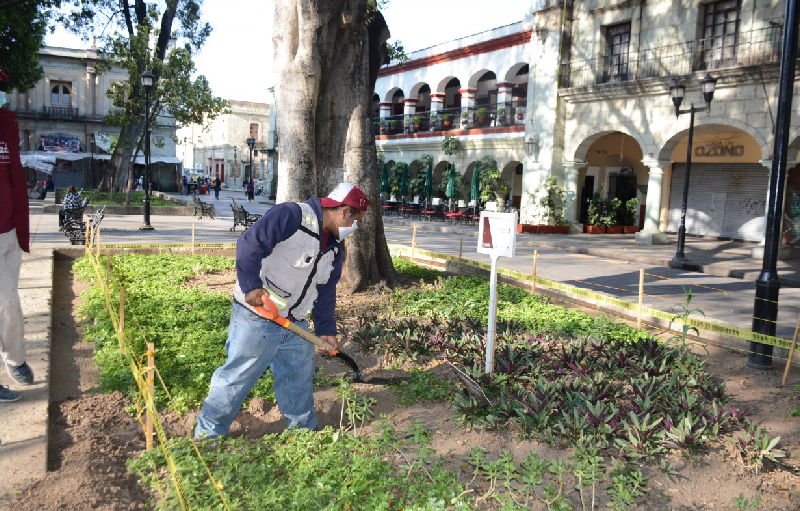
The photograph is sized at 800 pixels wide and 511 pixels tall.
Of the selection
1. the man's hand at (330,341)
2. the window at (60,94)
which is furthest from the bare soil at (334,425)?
the window at (60,94)

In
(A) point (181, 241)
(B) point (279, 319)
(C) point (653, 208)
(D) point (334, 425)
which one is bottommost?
(D) point (334, 425)

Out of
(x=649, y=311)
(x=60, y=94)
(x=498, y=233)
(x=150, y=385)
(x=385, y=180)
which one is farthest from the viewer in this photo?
(x=60, y=94)

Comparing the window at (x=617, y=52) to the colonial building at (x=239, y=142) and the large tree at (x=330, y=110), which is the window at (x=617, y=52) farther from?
the colonial building at (x=239, y=142)

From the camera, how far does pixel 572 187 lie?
23219 mm

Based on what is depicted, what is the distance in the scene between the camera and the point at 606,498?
3.79 meters

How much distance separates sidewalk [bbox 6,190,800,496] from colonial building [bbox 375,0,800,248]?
1.89 m

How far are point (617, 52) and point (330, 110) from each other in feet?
52.5

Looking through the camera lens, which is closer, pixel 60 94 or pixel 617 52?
pixel 617 52

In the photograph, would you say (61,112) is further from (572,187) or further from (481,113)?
(572,187)

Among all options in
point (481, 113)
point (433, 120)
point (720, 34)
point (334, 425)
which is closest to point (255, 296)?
point (334, 425)

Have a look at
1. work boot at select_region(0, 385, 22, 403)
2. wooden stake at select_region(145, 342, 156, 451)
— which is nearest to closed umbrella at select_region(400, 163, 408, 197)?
work boot at select_region(0, 385, 22, 403)

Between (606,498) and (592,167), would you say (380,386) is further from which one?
(592,167)

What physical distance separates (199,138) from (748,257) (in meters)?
77.3

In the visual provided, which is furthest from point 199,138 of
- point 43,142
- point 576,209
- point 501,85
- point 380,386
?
point 380,386
